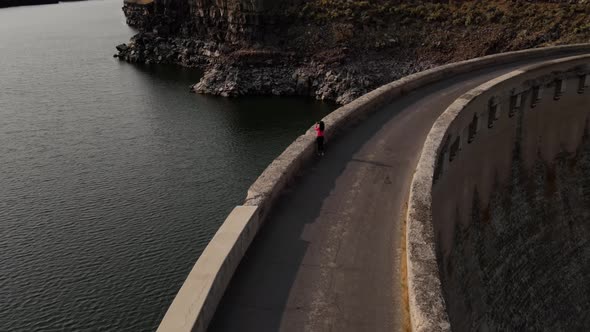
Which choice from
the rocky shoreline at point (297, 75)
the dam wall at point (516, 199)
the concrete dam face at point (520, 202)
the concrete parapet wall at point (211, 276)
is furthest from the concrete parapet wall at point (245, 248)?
the rocky shoreline at point (297, 75)

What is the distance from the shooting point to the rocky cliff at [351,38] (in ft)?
224

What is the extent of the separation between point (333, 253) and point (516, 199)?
17.4m

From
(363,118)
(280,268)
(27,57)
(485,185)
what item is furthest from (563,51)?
(27,57)

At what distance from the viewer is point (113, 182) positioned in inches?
1625

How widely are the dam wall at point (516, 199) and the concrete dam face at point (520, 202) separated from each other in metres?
0.05

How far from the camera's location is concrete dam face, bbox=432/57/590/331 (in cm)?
2020

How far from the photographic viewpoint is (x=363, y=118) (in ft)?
78.0

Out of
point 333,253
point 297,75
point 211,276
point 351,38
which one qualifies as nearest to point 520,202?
point 333,253

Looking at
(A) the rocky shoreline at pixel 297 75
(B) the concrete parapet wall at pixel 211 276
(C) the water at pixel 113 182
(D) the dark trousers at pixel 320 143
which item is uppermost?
(D) the dark trousers at pixel 320 143

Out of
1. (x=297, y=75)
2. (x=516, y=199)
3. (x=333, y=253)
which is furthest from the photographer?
(x=297, y=75)

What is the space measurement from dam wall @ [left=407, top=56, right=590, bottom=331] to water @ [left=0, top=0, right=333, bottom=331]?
15.7m

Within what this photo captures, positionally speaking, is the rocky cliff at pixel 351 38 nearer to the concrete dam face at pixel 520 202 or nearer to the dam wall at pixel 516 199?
the dam wall at pixel 516 199

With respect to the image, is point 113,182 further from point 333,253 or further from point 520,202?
point 333,253

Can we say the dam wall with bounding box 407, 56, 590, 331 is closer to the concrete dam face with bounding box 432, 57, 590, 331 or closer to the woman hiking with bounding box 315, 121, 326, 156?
the concrete dam face with bounding box 432, 57, 590, 331
